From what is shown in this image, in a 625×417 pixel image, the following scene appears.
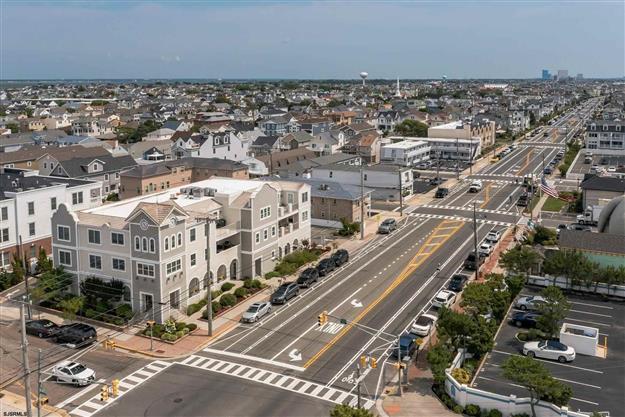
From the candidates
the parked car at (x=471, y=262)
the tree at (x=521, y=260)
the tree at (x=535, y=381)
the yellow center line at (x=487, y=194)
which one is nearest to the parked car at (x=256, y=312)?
the tree at (x=535, y=381)

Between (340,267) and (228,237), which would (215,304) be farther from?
(340,267)

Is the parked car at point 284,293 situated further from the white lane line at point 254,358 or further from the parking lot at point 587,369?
the parking lot at point 587,369

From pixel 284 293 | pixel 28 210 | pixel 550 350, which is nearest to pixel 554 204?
pixel 284 293

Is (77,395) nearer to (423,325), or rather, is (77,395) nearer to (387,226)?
(423,325)

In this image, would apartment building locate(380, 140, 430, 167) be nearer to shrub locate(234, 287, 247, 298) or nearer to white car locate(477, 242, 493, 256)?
white car locate(477, 242, 493, 256)

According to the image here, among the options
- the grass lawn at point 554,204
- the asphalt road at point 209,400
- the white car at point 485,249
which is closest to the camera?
the asphalt road at point 209,400

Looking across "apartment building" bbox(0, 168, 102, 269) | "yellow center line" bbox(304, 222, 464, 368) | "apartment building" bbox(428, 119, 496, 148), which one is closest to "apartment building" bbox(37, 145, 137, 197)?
"apartment building" bbox(0, 168, 102, 269)
